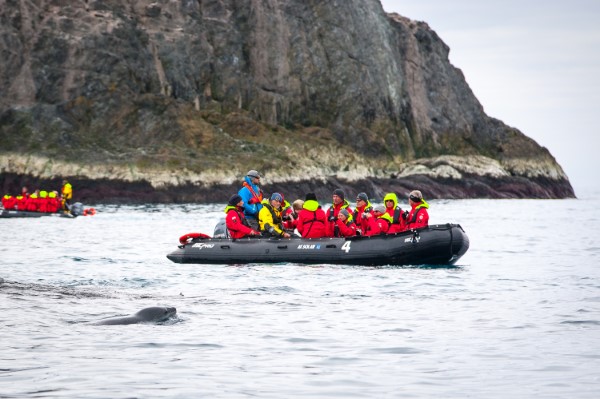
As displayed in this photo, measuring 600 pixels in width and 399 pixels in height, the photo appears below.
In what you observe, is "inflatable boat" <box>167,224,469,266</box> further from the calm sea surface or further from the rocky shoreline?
the rocky shoreline

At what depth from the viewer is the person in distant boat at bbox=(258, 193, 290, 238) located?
2762 cm

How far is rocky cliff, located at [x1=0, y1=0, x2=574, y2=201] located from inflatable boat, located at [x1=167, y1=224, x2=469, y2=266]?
56.7 m

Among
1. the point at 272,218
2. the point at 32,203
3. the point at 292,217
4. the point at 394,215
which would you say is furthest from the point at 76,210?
the point at 394,215

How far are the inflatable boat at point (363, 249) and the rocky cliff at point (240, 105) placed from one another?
56659mm

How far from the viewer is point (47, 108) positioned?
302 feet

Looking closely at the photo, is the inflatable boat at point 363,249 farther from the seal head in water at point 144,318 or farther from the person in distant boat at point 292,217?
the seal head in water at point 144,318

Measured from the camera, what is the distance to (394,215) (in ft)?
88.4

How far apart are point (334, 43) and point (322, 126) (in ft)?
33.7

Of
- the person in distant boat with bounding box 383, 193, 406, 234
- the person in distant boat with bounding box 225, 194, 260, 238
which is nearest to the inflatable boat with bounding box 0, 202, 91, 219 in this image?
the person in distant boat with bounding box 225, 194, 260, 238

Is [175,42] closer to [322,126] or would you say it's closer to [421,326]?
[322,126]

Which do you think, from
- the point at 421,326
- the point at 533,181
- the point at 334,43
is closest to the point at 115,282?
the point at 421,326

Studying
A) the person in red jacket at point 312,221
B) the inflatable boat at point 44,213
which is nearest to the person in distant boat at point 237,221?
the person in red jacket at point 312,221

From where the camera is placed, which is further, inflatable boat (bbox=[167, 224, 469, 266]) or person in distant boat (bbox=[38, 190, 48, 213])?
person in distant boat (bbox=[38, 190, 48, 213])

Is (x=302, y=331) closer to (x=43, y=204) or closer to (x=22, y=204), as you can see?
(x=43, y=204)
